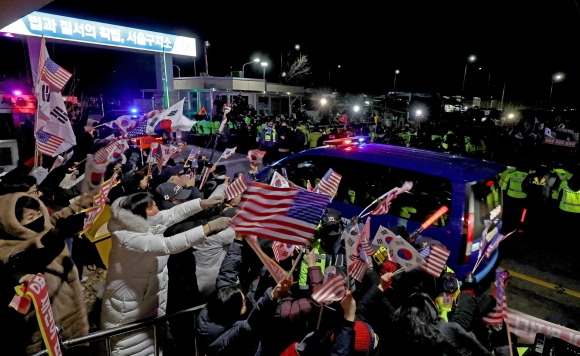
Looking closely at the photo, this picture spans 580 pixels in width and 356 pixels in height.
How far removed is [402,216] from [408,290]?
171cm

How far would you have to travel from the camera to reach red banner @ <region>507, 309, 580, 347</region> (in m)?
2.62

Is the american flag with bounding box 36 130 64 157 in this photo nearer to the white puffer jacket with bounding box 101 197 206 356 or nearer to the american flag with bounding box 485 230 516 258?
the white puffer jacket with bounding box 101 197 206 356

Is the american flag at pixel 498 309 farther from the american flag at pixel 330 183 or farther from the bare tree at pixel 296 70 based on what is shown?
the bare tree at pixel 296 70

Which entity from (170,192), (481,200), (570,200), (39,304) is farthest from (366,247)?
(570,200)

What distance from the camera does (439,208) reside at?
14.6 ft

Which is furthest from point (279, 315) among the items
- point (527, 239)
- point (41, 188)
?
point (527, 239)

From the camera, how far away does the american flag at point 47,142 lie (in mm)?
4309

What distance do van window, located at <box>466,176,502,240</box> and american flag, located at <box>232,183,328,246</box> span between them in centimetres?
241

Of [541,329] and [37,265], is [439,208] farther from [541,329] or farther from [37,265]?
[37,265]

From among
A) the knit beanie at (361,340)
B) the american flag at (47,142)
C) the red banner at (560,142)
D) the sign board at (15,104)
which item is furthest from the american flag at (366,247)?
the red banner at (560,142)

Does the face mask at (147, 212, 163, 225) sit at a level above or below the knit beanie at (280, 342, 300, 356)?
above

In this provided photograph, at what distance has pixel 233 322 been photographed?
2584 millimetres

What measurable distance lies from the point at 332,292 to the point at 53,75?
173 inches

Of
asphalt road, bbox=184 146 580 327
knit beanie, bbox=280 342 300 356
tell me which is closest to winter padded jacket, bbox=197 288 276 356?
knit beanie, bbox=280 342 300 356
